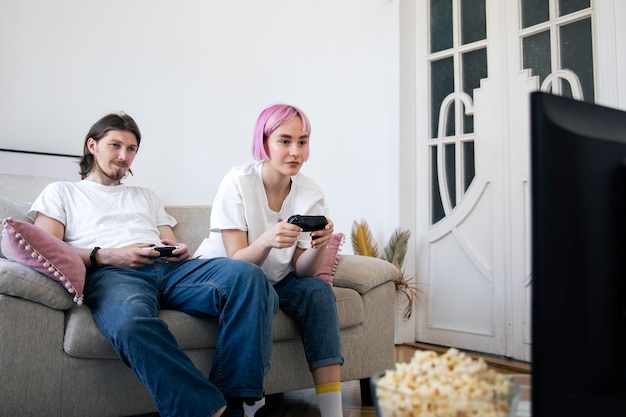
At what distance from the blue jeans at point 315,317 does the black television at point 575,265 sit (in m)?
1.15

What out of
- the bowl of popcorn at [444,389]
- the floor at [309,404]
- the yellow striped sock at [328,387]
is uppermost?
the bowl of popcorn at [444,389]

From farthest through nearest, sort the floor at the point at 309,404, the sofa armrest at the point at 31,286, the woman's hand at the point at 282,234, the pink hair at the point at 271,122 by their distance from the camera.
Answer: the floor at the point at 309,404 < the pink hair at the point at 271,122 < the woman's hand at the point at 282,234 < the sofa armrest at the point at 31,286

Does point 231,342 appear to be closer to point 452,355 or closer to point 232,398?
point 232,398

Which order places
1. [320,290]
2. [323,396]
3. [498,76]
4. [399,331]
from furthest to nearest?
[399,331], [498,76], [320,290], [323,396]

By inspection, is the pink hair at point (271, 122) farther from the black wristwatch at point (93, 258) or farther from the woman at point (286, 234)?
the black wristwatch at point (93, 258)

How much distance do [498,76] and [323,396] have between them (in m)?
2.13

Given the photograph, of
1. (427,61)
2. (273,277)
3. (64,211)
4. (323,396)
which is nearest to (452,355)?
(323,396)

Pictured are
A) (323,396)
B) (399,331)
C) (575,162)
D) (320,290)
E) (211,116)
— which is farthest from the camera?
(211,116)

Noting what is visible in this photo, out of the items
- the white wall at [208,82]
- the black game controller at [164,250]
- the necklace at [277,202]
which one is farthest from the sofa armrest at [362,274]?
the white wall at [208,82]

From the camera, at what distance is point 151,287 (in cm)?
167

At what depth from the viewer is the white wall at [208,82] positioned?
318 cm

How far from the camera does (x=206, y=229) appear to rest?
2.31m

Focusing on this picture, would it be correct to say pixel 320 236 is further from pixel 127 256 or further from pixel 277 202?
pixel 127 256

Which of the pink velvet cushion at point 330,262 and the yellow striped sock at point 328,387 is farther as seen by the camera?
the pink velvet cushion at point 330,262
